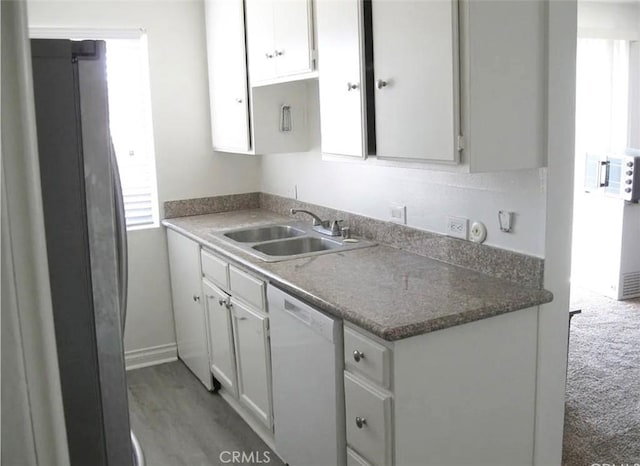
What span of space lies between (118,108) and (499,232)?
8.52 feet

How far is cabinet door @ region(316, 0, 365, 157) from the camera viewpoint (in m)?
2.54

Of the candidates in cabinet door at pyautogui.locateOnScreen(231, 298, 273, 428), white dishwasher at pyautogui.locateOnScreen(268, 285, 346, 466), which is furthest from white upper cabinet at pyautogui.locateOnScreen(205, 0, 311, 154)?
white dishwasher at pyautogui.locateOnScreen(268, 285, 346, 466)

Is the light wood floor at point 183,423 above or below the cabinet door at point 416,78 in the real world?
below

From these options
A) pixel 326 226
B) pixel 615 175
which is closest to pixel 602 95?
pixel 615 175

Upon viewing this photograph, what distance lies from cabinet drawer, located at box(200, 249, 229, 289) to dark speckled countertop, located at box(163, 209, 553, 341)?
145 mm

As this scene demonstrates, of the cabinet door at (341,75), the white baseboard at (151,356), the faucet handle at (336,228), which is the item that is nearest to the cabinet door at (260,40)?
the cabinet door at (341,75)

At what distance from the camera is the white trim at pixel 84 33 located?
12.2 feet

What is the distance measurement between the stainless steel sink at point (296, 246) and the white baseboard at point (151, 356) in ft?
4.42

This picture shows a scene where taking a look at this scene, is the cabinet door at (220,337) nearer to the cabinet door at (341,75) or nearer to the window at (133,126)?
the window at (133,126)

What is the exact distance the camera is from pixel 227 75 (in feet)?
12.6

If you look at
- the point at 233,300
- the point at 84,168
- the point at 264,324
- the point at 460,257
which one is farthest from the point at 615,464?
the point at 84,168

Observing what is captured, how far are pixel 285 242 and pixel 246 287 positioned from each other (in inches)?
18.0

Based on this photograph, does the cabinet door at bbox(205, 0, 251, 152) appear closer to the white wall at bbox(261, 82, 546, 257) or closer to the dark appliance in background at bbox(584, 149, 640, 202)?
the white wall at bbox(261, 82, 546, 257)

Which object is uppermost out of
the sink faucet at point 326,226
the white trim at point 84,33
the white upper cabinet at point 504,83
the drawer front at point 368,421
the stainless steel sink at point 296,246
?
the white trim at point 84,33
